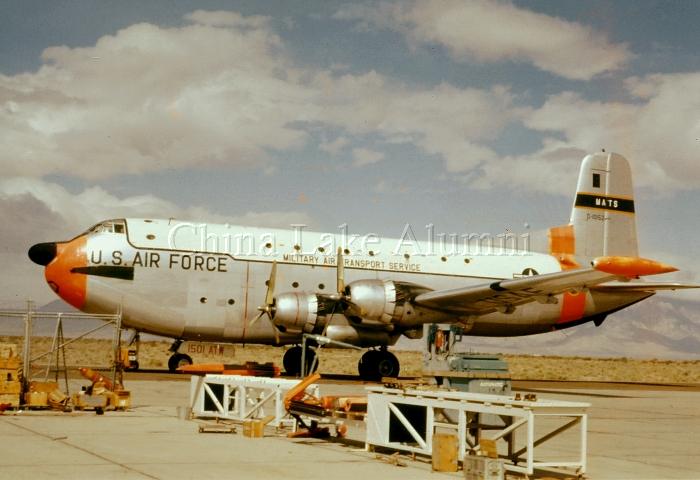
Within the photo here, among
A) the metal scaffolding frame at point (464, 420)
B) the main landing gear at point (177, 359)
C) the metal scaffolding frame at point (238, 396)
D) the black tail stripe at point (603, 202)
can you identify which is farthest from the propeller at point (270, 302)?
the black tail stripe at point (603, 202)

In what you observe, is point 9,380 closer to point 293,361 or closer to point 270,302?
point 270,302

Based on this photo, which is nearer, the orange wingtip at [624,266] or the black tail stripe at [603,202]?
the orange wingtip at [624,266]

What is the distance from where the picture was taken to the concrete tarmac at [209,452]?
10.0 meters

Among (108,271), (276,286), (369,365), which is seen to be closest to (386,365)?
(369,365)

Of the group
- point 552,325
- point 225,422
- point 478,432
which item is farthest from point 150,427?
point 552,325

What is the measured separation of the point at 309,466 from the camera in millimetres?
10773

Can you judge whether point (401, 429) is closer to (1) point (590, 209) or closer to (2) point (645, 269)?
(2) point (645, 269)

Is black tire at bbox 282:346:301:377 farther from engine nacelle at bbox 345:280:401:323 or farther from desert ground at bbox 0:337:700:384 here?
desert ground at bbox 0:337:700:384

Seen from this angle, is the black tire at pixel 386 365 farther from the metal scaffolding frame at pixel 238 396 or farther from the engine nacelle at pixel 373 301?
the metal scaffolding frame at pixel 238 396

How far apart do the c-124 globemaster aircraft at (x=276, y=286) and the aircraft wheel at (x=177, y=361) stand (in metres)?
0.05

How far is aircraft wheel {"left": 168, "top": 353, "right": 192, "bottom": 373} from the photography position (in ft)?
97.3

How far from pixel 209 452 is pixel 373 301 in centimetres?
1576

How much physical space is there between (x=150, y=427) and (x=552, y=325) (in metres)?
22.7

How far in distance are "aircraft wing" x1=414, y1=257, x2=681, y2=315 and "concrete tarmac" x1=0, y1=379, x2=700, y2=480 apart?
18.4ft
